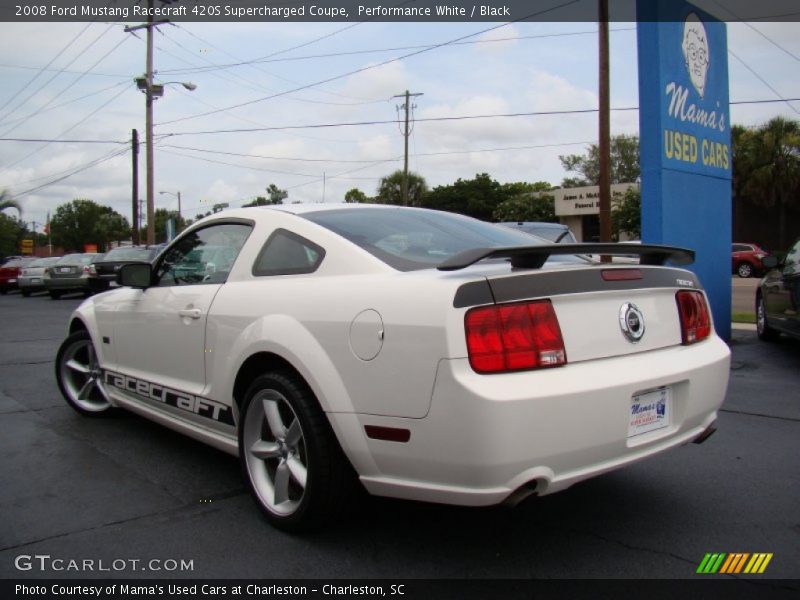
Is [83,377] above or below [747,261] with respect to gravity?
below

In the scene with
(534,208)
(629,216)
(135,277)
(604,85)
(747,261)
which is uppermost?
(534,208)

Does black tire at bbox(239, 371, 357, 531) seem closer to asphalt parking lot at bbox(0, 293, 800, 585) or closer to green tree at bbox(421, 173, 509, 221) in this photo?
asphalt parking lot at bbox(0, 293, 800, 585)

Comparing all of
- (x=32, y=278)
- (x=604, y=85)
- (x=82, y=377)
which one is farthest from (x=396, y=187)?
(x=82, y=377)

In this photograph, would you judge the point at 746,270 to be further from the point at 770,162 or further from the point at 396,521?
the point at 396,521

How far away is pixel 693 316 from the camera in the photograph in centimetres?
311

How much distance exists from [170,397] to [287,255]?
3.86ft

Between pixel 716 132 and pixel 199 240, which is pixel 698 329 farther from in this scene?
pixel 716 132

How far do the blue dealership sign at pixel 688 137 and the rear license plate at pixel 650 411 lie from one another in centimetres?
549

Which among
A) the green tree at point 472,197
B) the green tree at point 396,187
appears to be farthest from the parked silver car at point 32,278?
the green tree at point 472,197

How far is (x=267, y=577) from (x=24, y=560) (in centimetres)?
102

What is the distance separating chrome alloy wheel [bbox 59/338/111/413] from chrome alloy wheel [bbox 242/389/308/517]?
207cm

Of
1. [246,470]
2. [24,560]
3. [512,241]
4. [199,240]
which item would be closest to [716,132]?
[512,241]

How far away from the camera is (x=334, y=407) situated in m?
2.65

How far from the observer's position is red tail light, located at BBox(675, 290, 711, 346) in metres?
3.04
